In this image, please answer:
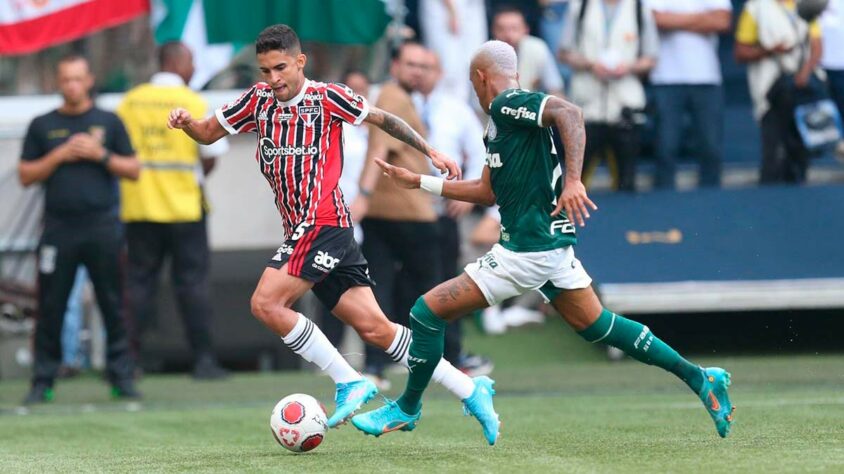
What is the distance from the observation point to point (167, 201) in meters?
12.3

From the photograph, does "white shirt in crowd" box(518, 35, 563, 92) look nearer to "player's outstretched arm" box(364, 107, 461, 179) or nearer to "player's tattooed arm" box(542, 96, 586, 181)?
"player's outstretched arm" box(364, 107, 461, 179)

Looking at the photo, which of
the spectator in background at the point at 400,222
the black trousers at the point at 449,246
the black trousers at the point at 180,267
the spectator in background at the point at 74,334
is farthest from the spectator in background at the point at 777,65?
the spectator in background at the point at 74,334

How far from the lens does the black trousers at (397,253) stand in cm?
1183

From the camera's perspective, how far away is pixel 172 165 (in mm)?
12406

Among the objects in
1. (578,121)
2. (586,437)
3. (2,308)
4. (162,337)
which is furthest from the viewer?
(162,337)

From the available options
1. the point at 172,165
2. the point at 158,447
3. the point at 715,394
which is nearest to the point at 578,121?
the point at 715,394

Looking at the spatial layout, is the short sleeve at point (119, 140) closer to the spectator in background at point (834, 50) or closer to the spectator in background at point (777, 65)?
the spectator in background at point (777, 65)

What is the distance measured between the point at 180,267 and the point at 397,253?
1794mm

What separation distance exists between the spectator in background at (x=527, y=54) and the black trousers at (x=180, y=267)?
10.2ft

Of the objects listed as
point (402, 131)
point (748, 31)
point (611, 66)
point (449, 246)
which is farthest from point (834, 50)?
point (402, 131)

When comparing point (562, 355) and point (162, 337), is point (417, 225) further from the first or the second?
point (162, 337)

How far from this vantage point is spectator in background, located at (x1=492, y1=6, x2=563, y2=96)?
1338cm

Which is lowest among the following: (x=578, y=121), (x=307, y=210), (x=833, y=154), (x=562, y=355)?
(x=562, y=355)

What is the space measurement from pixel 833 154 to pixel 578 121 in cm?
777
